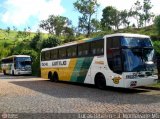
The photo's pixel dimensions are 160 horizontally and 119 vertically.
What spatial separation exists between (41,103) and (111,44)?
20.2ft

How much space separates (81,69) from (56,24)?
79.9 metres

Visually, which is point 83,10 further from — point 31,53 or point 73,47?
point 73,47

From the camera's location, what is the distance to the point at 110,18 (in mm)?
96875

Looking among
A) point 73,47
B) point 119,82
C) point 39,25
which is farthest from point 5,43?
point 119,82

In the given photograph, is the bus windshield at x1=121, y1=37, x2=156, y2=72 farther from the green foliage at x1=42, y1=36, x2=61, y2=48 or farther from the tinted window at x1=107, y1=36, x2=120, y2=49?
the green foliage at x1=42, y1=36, x2=61, y2=48

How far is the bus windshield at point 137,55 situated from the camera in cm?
1702

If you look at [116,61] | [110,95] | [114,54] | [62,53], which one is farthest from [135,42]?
[62,53]

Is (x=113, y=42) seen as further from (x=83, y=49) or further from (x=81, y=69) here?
(x=81, y=69)

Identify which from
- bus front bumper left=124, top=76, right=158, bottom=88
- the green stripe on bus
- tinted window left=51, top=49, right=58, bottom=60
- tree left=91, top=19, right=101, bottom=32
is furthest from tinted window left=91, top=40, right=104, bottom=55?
tree left=91, top=19, right=101, bottom=32

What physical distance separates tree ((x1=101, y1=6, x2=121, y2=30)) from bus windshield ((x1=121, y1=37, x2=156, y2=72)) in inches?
3043

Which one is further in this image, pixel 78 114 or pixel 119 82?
pixel 119 82

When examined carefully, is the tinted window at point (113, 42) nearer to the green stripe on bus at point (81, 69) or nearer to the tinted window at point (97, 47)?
the tinted window at point (97, 47)

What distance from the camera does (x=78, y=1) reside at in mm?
72250

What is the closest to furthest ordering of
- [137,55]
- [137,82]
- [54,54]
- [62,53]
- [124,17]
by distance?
1. [137,82]
2. [137,55]
3. [62,53]
4. [54,54]
5. [124,17]
